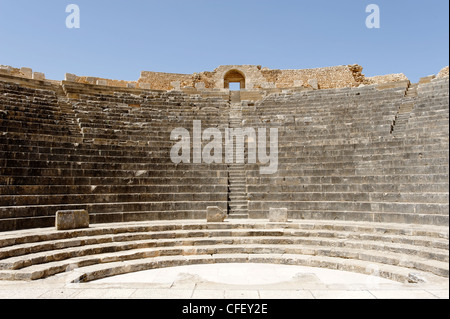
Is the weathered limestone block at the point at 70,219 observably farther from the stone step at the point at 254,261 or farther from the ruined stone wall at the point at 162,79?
the ruined stone wall at the point at 162,79

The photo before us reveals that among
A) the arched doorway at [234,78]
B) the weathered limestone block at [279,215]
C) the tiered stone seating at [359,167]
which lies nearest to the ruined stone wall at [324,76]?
the arched doorway at [234,78]

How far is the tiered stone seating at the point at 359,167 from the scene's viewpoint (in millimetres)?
8047

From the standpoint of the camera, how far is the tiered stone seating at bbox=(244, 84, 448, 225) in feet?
26.4

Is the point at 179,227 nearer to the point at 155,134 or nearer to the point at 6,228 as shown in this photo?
the point at 6,228

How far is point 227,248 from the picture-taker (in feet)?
23.2

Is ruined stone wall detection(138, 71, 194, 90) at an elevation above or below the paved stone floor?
above

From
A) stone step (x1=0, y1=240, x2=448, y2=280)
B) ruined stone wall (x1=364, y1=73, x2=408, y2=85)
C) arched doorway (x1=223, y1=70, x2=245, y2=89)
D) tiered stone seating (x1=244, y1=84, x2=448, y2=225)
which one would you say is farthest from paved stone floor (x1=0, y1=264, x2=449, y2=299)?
arched doorway (x1=223, y1=70, x2=245, y2=89)

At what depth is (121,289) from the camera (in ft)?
14.0

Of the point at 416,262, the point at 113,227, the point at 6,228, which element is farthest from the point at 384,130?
the point at 6,228

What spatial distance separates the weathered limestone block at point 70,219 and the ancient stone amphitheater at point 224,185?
184 mm

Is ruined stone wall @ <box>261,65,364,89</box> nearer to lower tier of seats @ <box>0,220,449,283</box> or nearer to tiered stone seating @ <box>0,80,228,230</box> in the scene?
tiered stone seating @ <box>0,80,228,230</box>

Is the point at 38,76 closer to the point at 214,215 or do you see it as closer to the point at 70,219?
the point at 70,219

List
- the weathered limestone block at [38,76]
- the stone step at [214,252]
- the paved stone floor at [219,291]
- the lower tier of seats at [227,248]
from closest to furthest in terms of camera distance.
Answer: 1. the paved stone floor at [219,291]
2. the stone step at [214,252]
3. the lower tier of seats at [227,248]
4. the weathered limestone block at [38,76]

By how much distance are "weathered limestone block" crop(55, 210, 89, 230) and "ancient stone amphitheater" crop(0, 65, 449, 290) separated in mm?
184
